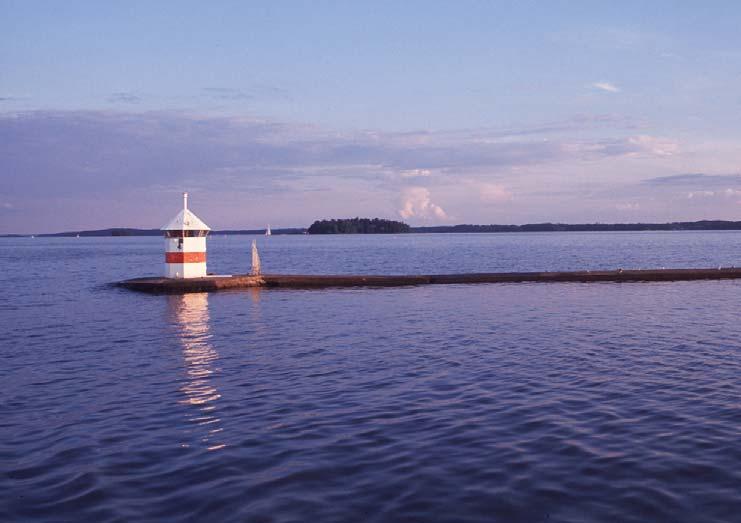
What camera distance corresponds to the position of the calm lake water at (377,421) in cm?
843

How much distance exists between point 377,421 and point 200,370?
22.4 feet

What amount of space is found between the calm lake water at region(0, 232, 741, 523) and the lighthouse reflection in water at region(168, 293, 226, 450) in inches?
3.0

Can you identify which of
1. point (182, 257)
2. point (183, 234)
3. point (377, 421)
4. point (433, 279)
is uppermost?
point (183, 234)

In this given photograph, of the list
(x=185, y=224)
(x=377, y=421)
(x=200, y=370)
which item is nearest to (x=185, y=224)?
(x=185, y=224)

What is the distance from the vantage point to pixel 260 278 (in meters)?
41.5

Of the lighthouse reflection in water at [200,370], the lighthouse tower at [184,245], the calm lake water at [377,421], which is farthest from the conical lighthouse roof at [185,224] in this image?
the calm lake water at [377,421]

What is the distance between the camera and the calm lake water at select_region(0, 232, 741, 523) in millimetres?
8430

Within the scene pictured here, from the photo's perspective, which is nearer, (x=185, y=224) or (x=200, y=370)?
(x=200, y=370)

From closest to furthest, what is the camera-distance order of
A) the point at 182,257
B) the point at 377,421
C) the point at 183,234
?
the point at 377,421 → the point at 183,234 → the point at 182,257

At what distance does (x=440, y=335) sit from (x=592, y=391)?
8527mm

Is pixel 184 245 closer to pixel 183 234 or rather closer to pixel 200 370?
pixel 183 234

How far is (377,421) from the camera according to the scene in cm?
1191

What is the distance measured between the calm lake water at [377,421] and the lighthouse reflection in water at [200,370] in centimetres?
8

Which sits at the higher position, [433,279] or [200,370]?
[433,279]
